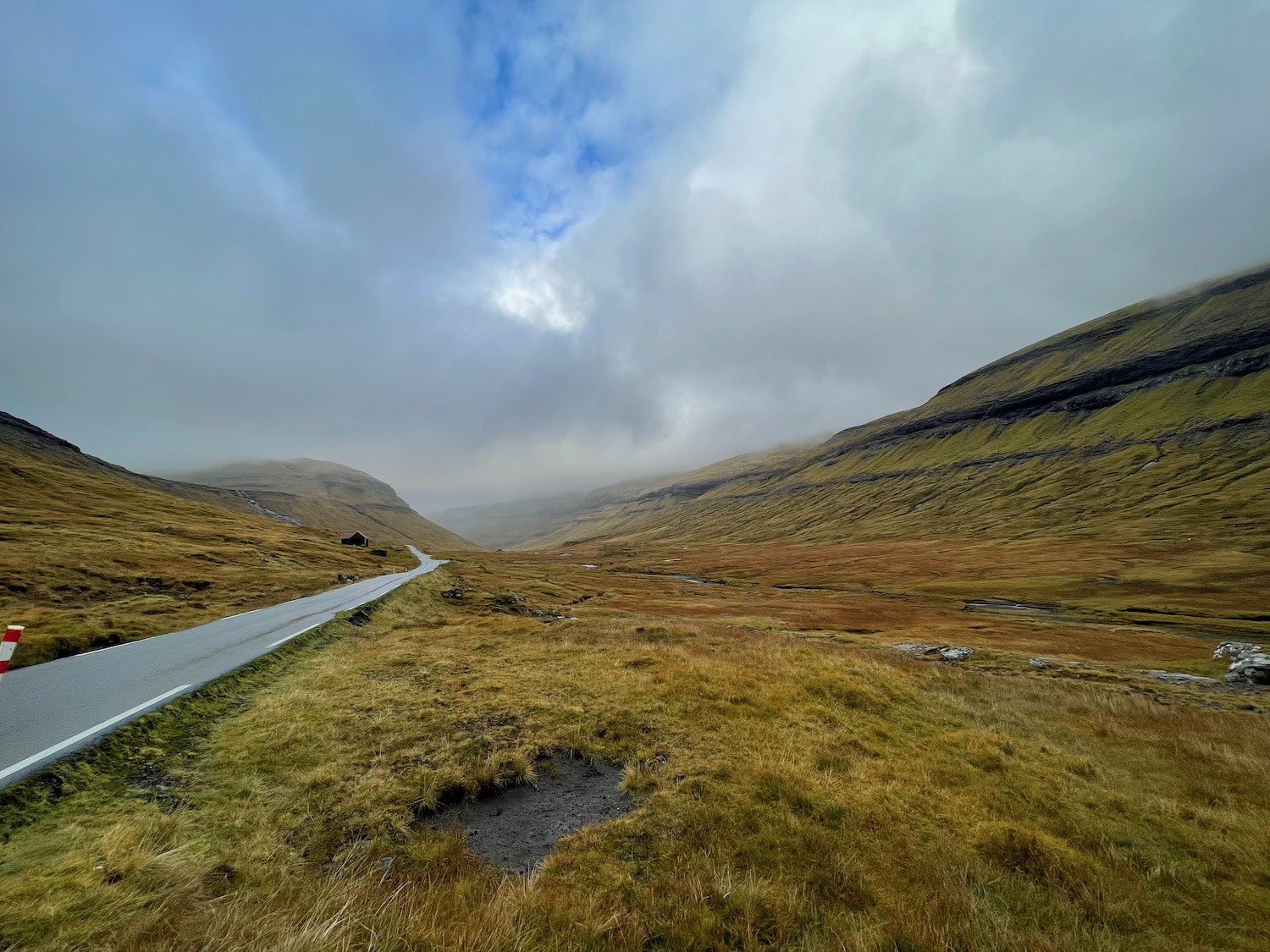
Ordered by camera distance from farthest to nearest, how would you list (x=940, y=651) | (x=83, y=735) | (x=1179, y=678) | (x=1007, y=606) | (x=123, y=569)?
(x=1007, y=606)
(x=123, y=569)
(x=940, y=651)
(x=1179, y=678)
(x=83, y=735)

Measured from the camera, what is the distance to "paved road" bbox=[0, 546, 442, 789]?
905cm

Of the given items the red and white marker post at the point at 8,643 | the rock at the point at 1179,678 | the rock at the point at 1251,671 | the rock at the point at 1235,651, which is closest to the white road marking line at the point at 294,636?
the red and white marker post at the point at 8,643

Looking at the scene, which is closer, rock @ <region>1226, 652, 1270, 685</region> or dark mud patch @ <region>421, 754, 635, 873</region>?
dark mud patch @ <region>421, 754, 635, 873</region>

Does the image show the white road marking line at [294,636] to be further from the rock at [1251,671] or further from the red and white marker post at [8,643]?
the rock at [1251,671]

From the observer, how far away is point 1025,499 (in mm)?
163625

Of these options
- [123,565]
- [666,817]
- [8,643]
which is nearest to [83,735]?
[8,643]

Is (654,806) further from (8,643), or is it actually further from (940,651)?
(940,651)

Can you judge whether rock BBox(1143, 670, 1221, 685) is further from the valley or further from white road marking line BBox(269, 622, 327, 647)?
white road marking line BBox(269, 622, 327, 647)

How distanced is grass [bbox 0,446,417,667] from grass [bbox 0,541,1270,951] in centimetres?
1168

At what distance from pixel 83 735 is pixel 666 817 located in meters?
10.9

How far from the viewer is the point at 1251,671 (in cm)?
2794

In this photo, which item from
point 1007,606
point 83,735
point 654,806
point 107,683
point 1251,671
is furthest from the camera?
point 1007,606

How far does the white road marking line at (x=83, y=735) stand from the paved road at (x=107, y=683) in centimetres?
1

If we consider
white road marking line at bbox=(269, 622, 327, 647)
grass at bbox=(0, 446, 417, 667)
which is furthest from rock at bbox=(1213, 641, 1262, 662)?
grass at bbox=(0, 446, 417, 667)
